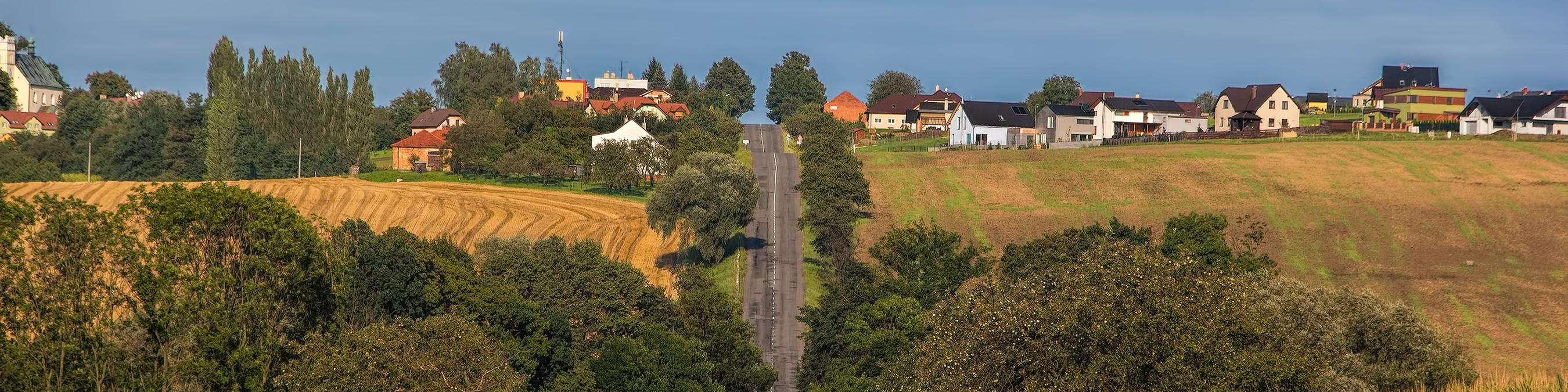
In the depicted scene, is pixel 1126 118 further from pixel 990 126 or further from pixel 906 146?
pixel 906 146

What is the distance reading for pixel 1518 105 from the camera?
148 meters

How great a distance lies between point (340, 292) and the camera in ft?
192

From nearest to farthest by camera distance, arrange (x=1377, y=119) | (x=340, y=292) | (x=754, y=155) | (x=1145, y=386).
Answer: (x=1145, y=386), (x=340, y=292), (x=754, y=155), (x=1377, y=119)

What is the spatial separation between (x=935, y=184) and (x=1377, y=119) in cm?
7931

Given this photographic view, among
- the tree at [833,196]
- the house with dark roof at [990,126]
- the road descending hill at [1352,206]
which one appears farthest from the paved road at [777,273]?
the house with dark roof at [990,126]

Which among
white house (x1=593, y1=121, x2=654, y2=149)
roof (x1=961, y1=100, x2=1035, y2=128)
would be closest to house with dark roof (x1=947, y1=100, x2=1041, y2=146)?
roof (x1=961, y1=100, x2=1035, y2=128)

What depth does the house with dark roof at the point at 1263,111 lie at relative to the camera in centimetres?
16262

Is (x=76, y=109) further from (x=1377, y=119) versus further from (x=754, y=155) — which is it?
(x=1377, y=119)

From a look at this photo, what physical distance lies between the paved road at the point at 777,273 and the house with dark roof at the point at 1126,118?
40.2m

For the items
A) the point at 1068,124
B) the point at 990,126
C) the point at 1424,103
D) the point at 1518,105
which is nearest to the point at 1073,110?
the point at 1068,124

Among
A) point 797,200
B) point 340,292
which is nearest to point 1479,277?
point 797,200

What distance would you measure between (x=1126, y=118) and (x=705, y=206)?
80073 mm

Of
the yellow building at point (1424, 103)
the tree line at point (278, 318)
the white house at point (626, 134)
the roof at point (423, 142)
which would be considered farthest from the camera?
the yellow building at point (1424, 103)

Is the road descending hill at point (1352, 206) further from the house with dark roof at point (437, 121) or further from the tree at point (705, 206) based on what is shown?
the house with dark roof at point (437, 121)
